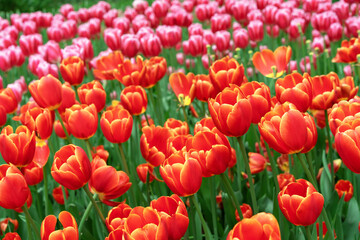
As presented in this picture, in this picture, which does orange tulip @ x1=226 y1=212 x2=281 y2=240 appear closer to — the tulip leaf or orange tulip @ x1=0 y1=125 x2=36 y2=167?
orange tulip @ x1=0 y1=125 x2=36 y2=167

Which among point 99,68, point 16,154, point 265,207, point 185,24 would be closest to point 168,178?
point 16,154

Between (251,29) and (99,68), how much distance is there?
1.60 metres

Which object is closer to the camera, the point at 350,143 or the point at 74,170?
the point at 350,143

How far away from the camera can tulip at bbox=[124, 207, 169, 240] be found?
41.3 inches

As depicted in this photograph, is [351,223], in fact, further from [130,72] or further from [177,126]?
[130,72]

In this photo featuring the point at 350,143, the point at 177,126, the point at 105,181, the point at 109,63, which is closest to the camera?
the point at 350,143

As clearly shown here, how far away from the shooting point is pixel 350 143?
1174 millimetres

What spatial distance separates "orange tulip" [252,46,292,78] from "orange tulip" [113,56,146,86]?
54 cm

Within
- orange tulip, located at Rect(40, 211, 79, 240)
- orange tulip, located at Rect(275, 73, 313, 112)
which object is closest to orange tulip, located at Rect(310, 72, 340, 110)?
orange tulip, located at Rect(275, 73, 313, 112)

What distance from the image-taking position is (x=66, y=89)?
2.11m

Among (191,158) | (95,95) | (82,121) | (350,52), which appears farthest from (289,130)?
(350,52)

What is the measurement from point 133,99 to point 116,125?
1.08 ft

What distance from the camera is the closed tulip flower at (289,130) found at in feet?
4.09

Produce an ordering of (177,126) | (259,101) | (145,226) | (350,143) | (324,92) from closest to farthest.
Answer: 1. (145,226)
2. (350,143)
3. (259,101)
4. (324,92)
5. (177,126)
